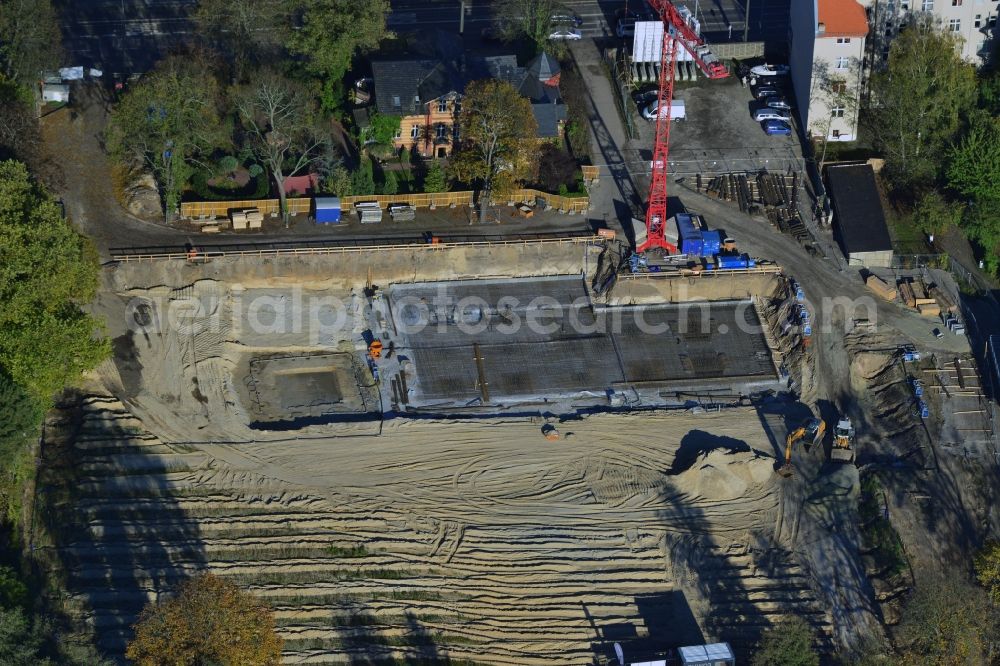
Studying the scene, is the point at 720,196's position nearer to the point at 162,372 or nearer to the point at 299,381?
the point at 299,381

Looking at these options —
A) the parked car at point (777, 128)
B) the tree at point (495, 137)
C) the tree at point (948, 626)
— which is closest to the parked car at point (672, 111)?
the parked car at point (777, 128)

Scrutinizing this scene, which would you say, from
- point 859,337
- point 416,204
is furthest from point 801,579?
point 416,204

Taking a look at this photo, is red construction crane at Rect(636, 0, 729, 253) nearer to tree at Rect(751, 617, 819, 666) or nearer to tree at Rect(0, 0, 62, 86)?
tree at Rect(751, 617, 819, 666)

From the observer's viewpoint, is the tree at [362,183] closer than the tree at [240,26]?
Yes

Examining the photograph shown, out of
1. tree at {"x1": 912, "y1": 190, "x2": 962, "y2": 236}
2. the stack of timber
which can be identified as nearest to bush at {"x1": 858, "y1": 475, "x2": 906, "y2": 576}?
the stack of timber

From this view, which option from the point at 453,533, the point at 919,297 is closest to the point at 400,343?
the point at 453,533

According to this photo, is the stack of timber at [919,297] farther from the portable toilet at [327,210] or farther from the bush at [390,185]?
the portable toilet at [327,210]
